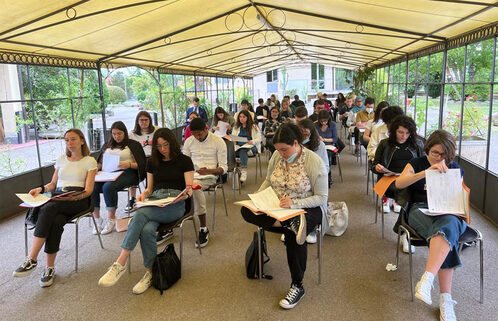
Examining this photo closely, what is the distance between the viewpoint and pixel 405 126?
411cm

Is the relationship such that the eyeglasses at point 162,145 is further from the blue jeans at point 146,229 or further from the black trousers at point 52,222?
the black trousers at point 52,222

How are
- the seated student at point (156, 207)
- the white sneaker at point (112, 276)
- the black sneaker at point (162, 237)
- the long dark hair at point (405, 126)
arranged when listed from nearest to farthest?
1. the white sneaker at point (112, 276)
2. the seated student at point (156, 207)
3. the long dark hair at point (405, 126)
4. the black sneaker at point (162, 237)

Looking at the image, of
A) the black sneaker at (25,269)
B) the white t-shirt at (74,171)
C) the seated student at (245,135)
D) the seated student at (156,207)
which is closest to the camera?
the seated student at (156,207)

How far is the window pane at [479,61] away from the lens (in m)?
4.92

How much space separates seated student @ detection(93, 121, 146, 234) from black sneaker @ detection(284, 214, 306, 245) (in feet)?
8.85

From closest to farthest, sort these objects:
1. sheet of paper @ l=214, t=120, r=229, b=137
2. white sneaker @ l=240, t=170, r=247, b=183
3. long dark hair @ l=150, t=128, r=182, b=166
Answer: long dark hair @ l=150, t=128, r=182, b=166
white sneaker @ l=240, t=170, r=247, b=183
sheet of paper @ l=214, t=120, r=229, b=137

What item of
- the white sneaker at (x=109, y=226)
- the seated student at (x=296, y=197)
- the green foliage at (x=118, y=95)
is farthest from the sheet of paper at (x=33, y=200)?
the green foliage at (x=118, y=95)

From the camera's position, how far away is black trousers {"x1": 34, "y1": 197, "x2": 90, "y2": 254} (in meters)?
3.47

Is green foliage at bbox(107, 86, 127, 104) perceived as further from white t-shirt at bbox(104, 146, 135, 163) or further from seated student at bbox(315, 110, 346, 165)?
white t-shirt at bbox(104, 146, 135, 163)

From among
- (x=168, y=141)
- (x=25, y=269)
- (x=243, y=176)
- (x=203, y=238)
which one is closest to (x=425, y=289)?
(x=203, y=238)

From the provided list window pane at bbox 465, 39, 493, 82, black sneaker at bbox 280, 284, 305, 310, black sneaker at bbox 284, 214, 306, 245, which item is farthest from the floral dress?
window pane at bbox 465, 39, 493, 82

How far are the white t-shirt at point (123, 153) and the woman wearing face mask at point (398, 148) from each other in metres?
3.07

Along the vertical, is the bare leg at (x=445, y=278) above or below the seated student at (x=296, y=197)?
below

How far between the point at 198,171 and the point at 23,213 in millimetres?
3020
